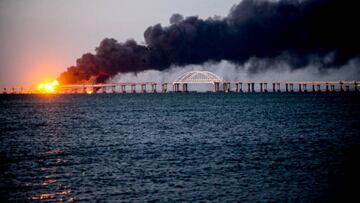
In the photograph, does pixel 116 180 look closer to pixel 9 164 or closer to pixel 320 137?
pixel 9 164

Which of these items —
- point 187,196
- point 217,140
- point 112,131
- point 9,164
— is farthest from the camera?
point 112,131

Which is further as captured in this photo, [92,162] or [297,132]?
[297,132]

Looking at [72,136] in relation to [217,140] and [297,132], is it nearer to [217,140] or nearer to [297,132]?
[217,140]

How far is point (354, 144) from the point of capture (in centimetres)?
4138

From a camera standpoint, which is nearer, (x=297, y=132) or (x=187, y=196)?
(x=187, y=196)

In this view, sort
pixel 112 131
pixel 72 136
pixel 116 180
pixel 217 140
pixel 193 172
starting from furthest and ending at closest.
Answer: pixel 112 131 → pixel 72 136 → pixel 217 140 → pixel 193 172 → pixel 116 180

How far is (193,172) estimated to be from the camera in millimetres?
29359

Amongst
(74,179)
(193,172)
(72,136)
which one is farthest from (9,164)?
(72,136)

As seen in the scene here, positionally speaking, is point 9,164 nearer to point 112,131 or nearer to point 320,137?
point 112,131

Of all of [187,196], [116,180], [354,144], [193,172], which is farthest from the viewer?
[354,144]

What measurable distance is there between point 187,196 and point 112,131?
114 feet

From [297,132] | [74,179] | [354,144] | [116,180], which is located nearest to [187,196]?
[116,180]

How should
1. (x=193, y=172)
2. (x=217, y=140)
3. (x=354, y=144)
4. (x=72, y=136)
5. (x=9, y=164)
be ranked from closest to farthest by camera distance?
(x=193, y=172)
(x=9, y=164)
(x=354, y=144)
(x=217, y=140)
(x=72, y=136)

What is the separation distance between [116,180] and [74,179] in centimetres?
231
